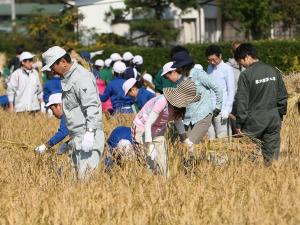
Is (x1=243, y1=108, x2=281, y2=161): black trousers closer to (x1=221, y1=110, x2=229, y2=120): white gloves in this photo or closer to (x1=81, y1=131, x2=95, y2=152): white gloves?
(x1=221, y1=110, x2=229, y2=120): white gloves

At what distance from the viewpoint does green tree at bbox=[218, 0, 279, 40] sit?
1057 inches

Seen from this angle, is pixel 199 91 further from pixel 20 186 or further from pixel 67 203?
pixel 67 203

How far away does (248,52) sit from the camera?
821cm

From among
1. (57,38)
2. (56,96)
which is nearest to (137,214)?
(56,96)

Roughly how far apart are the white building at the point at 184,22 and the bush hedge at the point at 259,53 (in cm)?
603

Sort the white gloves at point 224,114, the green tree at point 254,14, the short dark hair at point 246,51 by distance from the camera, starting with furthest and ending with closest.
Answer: the green tree at point 254,14, the white gloves at point 224,114, the short dark hair at point 246,51

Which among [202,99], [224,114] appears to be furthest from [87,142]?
[224,114]

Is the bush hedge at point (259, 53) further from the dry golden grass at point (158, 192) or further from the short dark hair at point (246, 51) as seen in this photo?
the dry golden grass at point (158, 192)

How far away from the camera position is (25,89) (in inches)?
533

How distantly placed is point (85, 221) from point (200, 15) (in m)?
27.7

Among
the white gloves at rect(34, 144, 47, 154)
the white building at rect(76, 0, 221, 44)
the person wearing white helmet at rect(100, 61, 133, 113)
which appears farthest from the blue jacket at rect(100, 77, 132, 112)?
the white building at rect(76, 0, 221, 44)

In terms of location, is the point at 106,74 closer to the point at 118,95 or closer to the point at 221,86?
the point at 118,95

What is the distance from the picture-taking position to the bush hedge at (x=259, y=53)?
860 inches

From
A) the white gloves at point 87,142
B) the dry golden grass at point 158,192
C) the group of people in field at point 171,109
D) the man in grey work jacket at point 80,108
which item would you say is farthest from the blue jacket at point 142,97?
the white gloves at point 87,142
